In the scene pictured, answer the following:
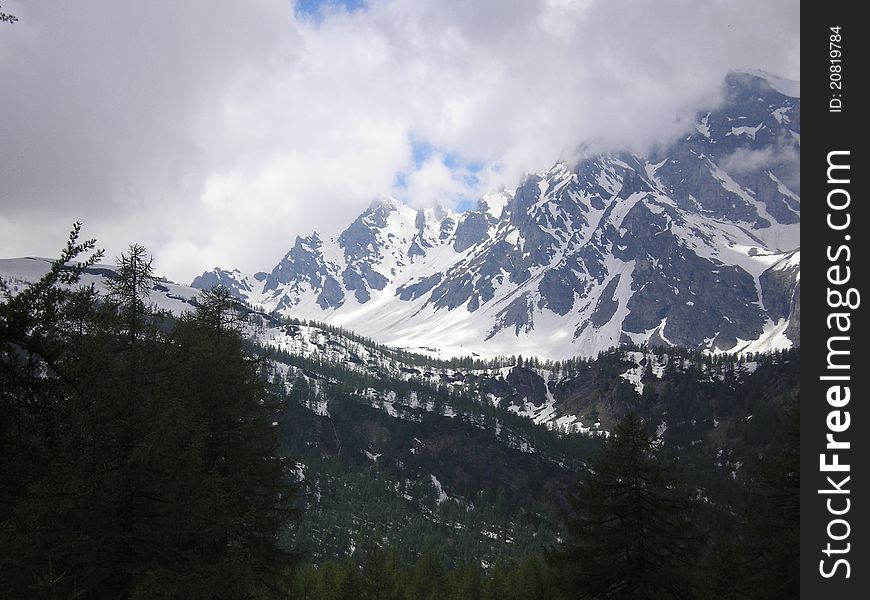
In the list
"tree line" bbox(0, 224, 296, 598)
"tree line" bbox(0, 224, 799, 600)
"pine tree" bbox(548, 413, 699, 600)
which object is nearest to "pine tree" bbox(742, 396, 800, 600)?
"tree line" bbox(0, 224, 799, 600)

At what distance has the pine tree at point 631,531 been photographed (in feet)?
55.7

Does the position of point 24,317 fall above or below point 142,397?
above

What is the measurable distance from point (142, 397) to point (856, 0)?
1843 centimetres

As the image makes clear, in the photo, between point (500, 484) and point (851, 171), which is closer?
point (851, 171)

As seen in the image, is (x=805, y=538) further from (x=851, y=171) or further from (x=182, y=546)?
(x=182, y=546)

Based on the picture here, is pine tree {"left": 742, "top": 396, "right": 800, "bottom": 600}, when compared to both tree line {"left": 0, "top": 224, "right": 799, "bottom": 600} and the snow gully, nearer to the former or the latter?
tree line {"left": 0, "top": 224, "right": 799, "bottom": 600}

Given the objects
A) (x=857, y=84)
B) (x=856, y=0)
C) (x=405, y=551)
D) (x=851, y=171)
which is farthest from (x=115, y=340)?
(x=405, y=551)

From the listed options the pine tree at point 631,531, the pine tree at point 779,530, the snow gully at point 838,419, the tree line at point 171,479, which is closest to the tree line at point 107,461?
the tree line at point 171,479

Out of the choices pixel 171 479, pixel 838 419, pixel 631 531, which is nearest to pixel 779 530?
pixel 631 531

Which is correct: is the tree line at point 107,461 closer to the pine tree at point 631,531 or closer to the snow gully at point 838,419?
the pine tree at point 631,531

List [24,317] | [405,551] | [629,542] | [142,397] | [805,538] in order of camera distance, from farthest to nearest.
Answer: [405,551]
[629,542]
[142,397]
[805,538]
[24,317]

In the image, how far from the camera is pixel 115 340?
573 inches

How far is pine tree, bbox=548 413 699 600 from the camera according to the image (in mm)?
16984

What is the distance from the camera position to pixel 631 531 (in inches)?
682
